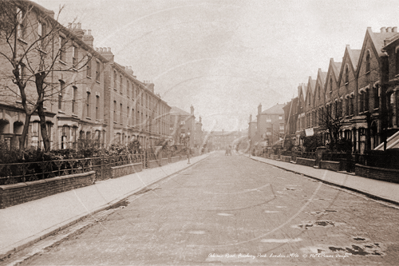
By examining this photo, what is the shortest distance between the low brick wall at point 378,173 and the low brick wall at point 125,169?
1410 centimetres

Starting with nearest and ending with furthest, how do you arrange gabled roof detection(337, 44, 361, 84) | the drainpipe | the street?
the street < the drainpipe < gabled roof detection(337, 44, 361, 84)

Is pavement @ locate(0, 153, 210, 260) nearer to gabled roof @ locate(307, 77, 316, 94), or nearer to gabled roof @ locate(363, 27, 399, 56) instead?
gabled roof @ locate(363, 27, 399, 56)

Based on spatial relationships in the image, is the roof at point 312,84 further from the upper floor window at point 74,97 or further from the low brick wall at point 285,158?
the upper floor window at point 74,97

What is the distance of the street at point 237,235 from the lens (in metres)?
5.16

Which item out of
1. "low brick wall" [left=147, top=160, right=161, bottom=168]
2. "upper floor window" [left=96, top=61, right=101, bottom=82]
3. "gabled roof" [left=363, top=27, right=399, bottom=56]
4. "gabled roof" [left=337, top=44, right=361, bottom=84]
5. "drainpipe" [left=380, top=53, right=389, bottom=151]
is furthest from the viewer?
"gabled roof" [left=337, top=44, right=361, bottom=84]

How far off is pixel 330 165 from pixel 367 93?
32.4 feet

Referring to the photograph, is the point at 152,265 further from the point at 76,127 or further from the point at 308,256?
the point at 76,127

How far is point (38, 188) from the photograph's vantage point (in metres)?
10.9

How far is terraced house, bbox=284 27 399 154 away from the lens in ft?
81.9

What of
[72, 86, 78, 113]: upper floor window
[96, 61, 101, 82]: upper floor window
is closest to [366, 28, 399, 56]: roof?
[96, 61, 101, 82]: upper floor window

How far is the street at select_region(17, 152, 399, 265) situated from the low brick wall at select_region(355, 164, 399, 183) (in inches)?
236

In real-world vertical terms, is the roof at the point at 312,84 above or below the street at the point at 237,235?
above

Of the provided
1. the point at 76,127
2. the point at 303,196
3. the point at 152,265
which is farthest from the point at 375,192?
the point at 76,127

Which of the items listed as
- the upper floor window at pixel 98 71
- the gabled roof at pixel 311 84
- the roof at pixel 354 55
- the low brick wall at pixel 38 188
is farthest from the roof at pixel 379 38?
the low brick wall at pixel 38 188
